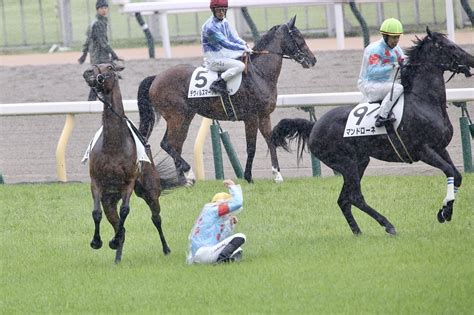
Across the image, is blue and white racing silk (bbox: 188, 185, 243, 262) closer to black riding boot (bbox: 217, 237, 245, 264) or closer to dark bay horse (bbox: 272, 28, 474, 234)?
black riding boot (bbox: 217, 237, 245, 264)

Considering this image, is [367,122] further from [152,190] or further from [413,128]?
[152,190]

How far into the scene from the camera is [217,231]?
34.4 ft

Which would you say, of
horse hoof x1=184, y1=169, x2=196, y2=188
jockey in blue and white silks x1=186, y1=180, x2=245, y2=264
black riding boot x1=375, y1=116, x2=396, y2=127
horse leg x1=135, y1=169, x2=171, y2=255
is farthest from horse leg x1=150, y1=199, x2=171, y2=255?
horse hoof x1=184, y1=169, x2=196, y2=188

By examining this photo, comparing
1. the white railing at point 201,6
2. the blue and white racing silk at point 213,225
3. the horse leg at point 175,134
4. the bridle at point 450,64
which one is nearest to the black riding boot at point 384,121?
the bridle at point 450,64

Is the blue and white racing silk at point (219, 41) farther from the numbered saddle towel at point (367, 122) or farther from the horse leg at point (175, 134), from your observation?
the numbered saddle towel at point (367, 122)

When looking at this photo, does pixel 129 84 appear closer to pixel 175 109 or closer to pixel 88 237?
pixel 175 109

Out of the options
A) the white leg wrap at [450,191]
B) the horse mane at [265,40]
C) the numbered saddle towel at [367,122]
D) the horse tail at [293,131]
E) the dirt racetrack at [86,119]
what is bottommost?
the dirt racetrack at [86,119]

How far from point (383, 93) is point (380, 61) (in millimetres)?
285

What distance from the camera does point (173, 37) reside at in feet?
86.3

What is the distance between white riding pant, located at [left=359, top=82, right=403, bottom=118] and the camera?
39.3 ft

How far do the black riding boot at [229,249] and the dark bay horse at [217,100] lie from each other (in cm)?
520

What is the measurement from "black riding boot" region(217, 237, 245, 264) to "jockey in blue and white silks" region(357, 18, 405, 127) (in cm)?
220

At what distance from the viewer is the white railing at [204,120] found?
15.1 meters

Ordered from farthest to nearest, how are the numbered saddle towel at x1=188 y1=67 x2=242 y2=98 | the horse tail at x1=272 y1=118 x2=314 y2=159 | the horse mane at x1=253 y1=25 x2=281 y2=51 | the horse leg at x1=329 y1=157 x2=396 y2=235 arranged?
1. the horse mane at x1=253 y1=25 x2=281 y2=51
2. the numbered saddle towel at x1=188 y1=67 x2=242 y2=98
3. the horse tail at x1=272 y1=118 x2=314 y2=159
4. the horse leg at x1=329 y1=157 x2=396 y2=235
